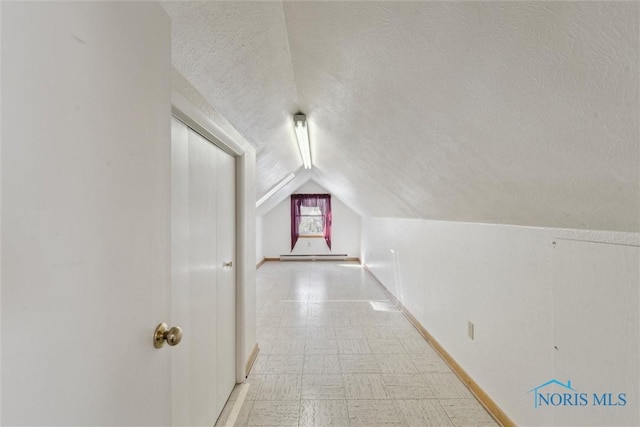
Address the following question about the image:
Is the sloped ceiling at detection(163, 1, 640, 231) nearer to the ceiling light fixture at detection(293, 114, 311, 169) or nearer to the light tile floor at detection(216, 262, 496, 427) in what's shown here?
the ceiling light fixture at detection(293, 114, 311, 169)

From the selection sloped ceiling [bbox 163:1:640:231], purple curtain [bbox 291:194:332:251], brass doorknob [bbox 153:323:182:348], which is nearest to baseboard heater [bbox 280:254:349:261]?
purple curtain [bbox 291:194:332:251]

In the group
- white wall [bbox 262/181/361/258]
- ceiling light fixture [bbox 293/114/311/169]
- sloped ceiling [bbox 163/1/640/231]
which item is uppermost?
ceiling light fixture [bbox 293/114/311/169]

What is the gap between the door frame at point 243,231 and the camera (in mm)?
1762

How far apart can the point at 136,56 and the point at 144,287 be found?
0.52 metres

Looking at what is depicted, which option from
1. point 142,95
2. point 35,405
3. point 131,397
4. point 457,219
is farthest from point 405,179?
point 35,405

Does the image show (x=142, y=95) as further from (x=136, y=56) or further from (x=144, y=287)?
(x=144, y=287)

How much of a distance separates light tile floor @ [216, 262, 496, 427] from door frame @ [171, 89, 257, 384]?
0.25 m

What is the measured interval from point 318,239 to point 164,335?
711 centimetres

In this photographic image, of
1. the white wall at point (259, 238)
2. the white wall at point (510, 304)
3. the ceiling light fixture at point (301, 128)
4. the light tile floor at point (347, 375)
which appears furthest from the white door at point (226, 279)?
the white wall at point (259, 238)

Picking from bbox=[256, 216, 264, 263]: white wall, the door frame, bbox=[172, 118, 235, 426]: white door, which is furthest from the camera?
bbox=[256, 216, 264, 263]: white wall

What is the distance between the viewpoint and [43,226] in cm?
45

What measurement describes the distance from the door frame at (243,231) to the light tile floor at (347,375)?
25cm

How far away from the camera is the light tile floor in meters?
1.81

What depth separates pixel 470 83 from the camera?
974 millimetres
